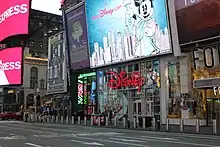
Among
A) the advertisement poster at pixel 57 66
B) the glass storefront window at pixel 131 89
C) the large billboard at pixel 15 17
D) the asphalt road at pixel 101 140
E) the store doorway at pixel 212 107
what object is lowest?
the asphalt road at pixel 101 140

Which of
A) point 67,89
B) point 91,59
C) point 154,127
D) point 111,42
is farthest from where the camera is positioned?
point 67,89

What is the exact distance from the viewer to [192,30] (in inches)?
1375

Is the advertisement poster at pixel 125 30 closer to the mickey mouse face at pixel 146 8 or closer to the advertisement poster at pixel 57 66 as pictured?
the mickey mouse face at pixel 146 8

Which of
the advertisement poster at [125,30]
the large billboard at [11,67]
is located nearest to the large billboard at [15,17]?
the large billboard at [11,67]

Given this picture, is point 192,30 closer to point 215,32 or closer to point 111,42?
point 215,32

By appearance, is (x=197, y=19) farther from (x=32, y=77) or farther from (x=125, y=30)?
(x=32, y=77)

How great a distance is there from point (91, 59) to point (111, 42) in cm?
554

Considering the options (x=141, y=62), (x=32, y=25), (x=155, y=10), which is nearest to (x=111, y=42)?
(x=141, y=62)

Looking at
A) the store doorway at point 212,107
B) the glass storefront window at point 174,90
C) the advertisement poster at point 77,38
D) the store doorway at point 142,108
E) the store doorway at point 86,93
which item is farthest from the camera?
the store doorway at point 86,93

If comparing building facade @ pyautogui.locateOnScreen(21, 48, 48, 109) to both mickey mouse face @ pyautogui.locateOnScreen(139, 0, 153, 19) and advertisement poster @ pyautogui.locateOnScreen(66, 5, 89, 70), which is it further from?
mickey mouse face @ pyautogui.locateOnScreen(139, 0, 153, 19)

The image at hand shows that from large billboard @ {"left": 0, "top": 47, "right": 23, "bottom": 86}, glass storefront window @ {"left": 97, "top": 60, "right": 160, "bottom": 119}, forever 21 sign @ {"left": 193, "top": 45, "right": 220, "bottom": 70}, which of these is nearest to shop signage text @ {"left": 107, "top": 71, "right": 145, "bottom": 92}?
glass storefront window @ {"left": 97, "top": 60, "right": 160, "bottom": 119}

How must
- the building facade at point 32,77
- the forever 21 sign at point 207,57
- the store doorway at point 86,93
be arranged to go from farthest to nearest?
the building facade at point 32,77
the store doorway at point 86,93
the forever 21 sign at point 207,57

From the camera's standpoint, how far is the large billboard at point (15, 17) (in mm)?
68062

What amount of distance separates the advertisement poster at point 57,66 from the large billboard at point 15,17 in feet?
22.8
